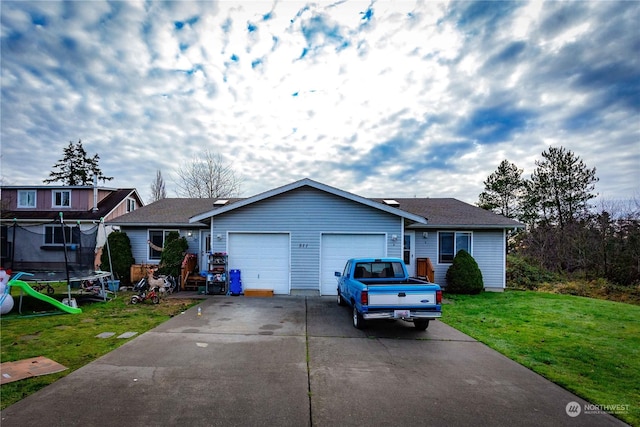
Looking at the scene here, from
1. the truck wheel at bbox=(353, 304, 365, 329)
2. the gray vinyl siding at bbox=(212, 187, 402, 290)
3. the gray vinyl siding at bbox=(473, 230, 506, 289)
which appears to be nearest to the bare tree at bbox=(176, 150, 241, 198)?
the gray vinyl siding at bbox=(212, 187, 402, 290)

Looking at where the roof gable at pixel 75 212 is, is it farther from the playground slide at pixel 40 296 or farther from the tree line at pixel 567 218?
the tree line at pixel 567 218

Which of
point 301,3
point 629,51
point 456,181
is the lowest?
point 456,181

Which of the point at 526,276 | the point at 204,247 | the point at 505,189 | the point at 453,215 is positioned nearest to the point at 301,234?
the point at 204,247

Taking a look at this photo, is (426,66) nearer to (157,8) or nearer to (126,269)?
(157,8)

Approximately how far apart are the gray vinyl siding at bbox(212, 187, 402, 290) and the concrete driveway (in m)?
4.96

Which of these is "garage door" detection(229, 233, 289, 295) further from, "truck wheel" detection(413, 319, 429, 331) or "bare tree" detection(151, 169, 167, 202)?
"bare tree" detection(151, 169, 167, 202)

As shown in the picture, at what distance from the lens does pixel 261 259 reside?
11.8 metres

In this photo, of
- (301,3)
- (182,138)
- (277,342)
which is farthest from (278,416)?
(182,138)

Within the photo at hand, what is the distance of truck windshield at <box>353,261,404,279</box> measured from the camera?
321 inches

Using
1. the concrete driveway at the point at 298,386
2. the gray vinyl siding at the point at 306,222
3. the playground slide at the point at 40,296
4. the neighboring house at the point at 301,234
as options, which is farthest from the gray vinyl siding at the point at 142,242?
the concrete driveway at the point at 298,386

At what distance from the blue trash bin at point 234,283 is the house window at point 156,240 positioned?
4.66m

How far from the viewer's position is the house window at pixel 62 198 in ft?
73.4

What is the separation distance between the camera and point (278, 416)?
10.8 feet

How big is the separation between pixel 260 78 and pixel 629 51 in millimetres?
11512
